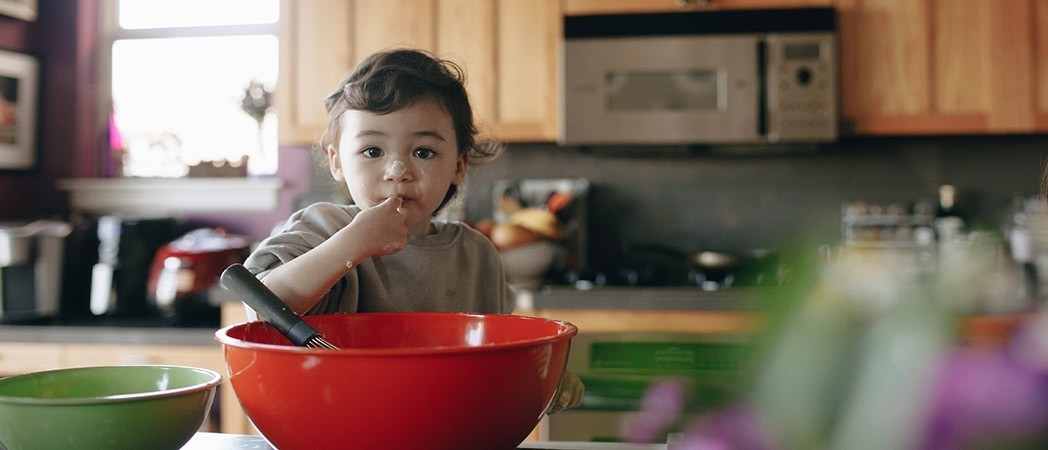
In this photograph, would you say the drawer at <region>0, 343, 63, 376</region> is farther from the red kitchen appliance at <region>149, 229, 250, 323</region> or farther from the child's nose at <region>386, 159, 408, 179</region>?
the child's nose at <region>386, 159, 408, 179</region>

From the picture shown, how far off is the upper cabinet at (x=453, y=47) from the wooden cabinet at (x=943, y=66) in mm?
875

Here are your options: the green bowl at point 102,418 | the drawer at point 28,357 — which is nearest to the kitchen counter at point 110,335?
the drawer at point 28,357

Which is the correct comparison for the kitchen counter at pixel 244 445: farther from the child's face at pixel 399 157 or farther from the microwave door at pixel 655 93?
the microwave door at pixel 655 93

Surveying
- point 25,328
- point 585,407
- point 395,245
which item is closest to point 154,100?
point 25,328

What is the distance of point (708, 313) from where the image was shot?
7.22ft

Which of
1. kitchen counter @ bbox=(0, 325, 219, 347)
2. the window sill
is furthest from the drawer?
the window sill

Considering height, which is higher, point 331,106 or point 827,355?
point 331,106

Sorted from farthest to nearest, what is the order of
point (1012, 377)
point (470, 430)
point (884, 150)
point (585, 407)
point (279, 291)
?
point (884, 150) < point (585, 407) < point (279, 291) < point (470, 430) < point (1012, 377)

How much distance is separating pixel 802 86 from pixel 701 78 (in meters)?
0.28

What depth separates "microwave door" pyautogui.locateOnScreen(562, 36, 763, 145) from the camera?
248cm

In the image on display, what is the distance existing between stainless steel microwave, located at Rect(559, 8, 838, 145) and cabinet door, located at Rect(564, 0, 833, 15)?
24 mm

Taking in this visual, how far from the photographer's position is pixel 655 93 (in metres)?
2.53

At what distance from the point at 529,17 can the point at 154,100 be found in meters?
1.57

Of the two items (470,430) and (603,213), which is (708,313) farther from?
(470,430)
